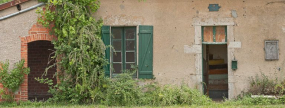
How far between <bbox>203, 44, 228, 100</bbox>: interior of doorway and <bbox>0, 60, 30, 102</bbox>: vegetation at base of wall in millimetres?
6160

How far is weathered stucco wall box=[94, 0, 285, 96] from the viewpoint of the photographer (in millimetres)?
11297

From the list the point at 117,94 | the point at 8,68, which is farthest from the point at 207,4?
the point at 8,68

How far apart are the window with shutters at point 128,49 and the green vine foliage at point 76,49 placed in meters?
0.36

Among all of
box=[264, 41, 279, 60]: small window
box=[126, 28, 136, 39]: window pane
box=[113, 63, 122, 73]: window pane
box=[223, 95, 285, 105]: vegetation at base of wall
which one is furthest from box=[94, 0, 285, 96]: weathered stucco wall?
box=[113, 63, 122, 73]: window pane

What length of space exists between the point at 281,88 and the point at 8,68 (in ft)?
25.0

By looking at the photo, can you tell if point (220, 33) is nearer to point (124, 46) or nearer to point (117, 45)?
point (124, 46)

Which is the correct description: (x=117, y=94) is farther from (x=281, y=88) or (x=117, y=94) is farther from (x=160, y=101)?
(x=281, y=88)

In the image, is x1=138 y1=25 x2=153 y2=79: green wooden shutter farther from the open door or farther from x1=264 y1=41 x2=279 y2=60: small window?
x1=264 y1=41 x2=279 y2=60: small window

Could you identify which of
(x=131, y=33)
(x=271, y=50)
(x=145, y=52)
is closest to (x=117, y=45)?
(x=131, y=33)

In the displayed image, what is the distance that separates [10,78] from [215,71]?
6954mm

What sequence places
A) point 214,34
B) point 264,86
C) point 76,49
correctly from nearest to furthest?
point 76,49
point 264,86
point 214,34

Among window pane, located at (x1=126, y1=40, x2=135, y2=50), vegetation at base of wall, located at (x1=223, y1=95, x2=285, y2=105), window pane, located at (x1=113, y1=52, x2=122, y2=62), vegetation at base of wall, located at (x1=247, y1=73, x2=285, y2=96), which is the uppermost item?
window pane, located at (x1=126, y1=40, x2=135, y2=50)

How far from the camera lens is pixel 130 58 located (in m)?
11.6

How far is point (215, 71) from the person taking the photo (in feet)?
45.8
